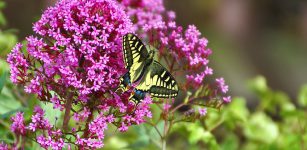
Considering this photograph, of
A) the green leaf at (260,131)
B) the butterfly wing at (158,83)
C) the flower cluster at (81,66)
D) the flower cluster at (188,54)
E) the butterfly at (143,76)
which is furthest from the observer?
the green leaf at (260,131)

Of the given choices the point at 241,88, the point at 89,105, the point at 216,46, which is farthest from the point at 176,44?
the point at 216,46

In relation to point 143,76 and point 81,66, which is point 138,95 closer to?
point 143,76

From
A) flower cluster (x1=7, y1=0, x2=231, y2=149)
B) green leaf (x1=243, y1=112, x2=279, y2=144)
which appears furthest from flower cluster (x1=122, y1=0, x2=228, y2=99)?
green leaf (x1=243, y1=112, x2=279, y2=144)

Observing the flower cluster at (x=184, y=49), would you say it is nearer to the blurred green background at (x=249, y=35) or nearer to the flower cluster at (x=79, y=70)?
the flower cluster at (x=79, y=70)

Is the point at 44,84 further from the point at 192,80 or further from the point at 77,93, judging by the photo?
the point at 192,80

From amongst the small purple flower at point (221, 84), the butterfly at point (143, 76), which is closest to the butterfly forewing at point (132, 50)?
the butterfly at point (143, 76)

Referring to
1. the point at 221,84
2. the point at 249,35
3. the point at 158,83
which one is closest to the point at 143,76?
the point at 158,83

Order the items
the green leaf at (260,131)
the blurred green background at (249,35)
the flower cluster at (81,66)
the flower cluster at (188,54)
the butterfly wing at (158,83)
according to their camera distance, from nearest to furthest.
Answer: the flower cluster at (81,66)
the butterfly wing at (158,83)
the flower cluster at (188,54)
the green leaf at (260,131)
the blurred green background at (249,35)

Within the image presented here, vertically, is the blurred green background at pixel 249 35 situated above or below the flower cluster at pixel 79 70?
above
